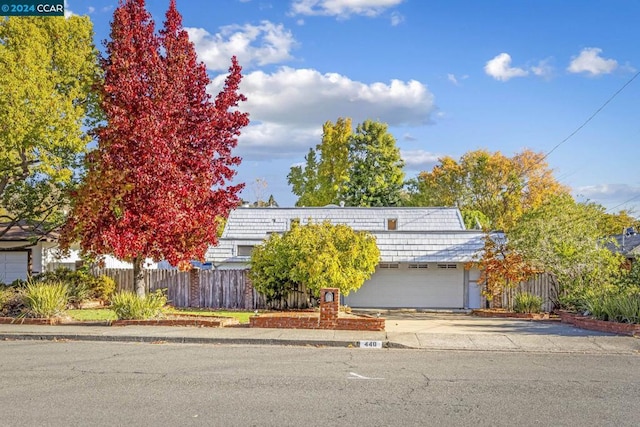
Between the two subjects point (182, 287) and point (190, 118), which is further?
point (182, 287)

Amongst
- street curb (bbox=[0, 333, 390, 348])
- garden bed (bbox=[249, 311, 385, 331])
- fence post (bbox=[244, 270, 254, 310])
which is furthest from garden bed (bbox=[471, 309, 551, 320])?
street curb (bbox=[0, 333, 390, 348])

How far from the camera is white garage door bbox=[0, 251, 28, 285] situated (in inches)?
1097

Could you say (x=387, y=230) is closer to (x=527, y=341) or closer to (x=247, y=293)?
(x=247, y=293)

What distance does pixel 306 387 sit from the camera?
9727 mm

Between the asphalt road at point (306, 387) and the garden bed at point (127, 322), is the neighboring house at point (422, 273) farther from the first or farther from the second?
the asphalt road at point (306, 387)

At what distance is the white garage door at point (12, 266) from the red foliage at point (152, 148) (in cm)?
1025

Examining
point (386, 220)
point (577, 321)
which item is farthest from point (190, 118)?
point (386, 220)

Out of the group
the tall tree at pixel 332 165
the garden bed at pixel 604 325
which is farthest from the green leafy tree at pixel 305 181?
the garden bed at pixel 604 325

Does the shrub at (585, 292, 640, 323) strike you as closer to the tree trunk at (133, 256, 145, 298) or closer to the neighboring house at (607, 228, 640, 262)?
the tree trunk at (133, 256, 145, 298)

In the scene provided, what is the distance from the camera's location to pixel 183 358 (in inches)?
479

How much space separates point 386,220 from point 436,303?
735 centimetres

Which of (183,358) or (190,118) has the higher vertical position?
(190,118)

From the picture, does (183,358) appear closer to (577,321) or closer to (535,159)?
(577,321)

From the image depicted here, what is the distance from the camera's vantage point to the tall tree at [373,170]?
185ft
